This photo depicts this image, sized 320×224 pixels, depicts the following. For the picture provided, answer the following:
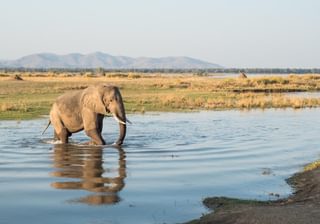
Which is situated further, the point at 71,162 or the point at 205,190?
the point at 71,162

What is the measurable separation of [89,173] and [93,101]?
17.8 ft

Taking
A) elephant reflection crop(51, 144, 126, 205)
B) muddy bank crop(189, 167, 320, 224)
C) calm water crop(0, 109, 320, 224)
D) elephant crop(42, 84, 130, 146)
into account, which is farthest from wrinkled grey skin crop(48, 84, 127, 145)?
muddy bank crop(189, 167, 320, 224)

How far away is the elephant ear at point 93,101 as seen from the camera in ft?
63.3

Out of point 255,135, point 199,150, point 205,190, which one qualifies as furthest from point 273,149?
point 205,190

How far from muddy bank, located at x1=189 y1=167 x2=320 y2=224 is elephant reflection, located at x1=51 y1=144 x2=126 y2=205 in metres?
2.07

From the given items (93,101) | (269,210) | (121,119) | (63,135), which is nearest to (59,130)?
(63,135)

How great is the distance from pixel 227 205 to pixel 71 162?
6223 millimetres

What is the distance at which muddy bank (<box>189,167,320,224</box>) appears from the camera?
29.7 feet

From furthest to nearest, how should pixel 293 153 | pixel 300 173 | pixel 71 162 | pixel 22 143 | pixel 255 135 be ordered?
pixel 255 135
pixel 22 143
pixel 293 153
pixel 71 162
pixel 300 173

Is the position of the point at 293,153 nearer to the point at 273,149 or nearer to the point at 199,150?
the point at 273,149

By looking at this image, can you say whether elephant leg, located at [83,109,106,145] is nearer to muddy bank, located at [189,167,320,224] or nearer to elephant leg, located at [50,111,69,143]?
elephant leg, located at [50,111,69,143]

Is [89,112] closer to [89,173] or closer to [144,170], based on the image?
[144,170]

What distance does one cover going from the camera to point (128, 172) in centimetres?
1459

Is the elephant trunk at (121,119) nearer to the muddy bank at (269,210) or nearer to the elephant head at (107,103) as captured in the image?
the elephant head at (107,103)
